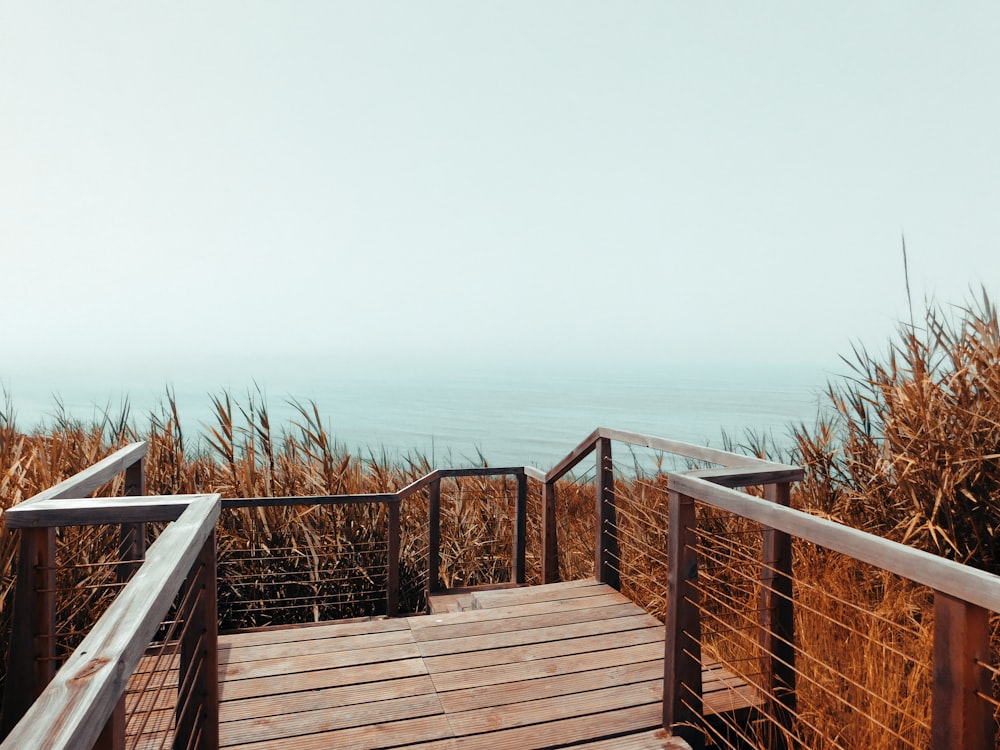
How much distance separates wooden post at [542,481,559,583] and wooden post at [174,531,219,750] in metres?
3.02

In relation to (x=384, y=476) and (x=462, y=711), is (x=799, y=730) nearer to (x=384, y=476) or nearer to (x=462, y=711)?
(x=462, y=711)

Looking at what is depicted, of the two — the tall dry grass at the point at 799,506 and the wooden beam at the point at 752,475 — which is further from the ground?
the wooden beam at the point at 752,475

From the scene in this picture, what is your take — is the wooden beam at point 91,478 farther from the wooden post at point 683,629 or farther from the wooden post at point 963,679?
the wooden post at point 963,679

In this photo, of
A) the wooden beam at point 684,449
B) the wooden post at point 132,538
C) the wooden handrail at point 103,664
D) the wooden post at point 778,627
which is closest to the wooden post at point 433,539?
the wooden beam at point 684,449

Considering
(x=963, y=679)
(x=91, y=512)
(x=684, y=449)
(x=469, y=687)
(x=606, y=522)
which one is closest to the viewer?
(x=963, y=679)

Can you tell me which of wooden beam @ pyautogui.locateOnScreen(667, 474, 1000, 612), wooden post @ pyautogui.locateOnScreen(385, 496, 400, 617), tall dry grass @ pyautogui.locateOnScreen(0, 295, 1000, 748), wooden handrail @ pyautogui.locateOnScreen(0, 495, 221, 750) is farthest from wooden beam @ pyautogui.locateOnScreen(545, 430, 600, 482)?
wooden handrail @ pyautogui.locateOnScreen(0, 495, 221, 750)

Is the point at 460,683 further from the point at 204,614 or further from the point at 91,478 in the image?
the point at 91,478

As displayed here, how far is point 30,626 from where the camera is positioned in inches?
76.1

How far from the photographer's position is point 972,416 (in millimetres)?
3455

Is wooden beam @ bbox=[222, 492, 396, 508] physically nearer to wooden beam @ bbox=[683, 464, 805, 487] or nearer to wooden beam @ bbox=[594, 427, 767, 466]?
wooden beam @ bbox=[594, 427, 767, 466]

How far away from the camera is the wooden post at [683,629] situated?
2.54m

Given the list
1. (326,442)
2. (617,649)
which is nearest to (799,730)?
(617,649)

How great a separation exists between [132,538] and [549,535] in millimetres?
2882

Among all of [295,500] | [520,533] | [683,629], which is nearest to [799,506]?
[520,533]
